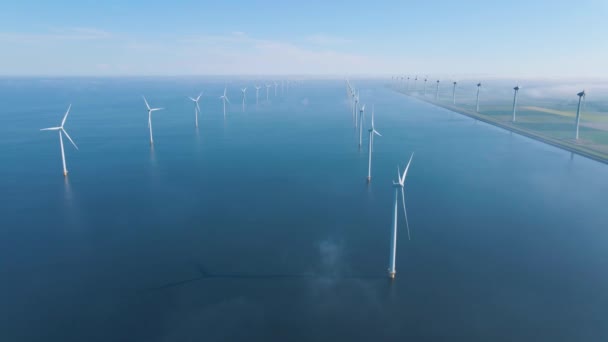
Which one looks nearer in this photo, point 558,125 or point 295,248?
point 295,248

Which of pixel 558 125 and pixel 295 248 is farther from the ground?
pixel 558 125

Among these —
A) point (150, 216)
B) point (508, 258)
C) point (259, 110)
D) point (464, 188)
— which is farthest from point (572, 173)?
point (259, 110)

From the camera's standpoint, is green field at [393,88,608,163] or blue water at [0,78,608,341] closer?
blue water at [0,78,608,341]

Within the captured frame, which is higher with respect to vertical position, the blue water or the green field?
the green field

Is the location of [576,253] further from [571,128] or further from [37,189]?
[571,128]
